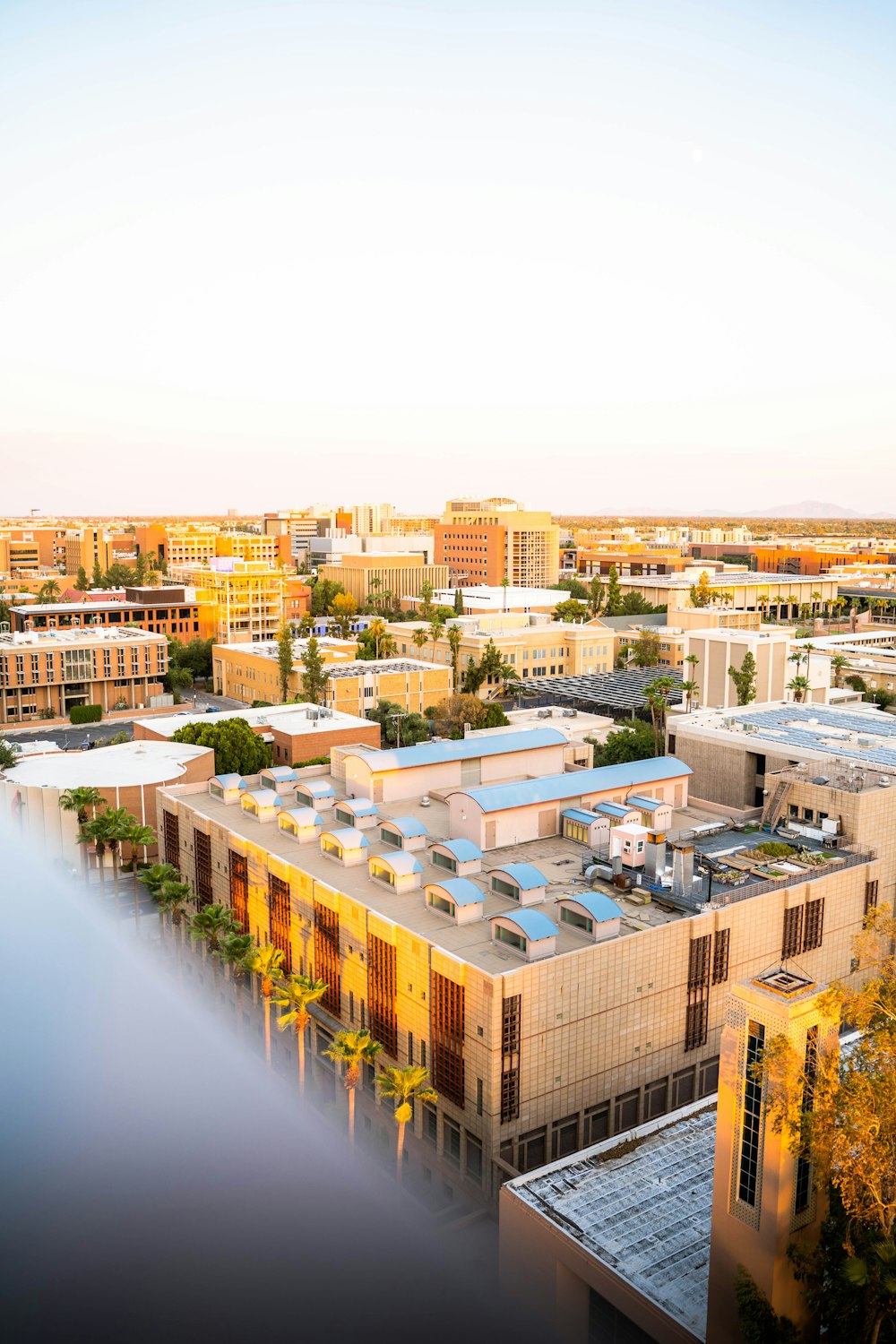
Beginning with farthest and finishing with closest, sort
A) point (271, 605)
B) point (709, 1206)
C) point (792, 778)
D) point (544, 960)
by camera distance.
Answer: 1. point (271, 605)
2. point (792, 778)
3. point (544, 960)
4. point (709, 1206)

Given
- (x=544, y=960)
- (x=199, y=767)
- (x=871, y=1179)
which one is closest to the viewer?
(x=871, y=1179)

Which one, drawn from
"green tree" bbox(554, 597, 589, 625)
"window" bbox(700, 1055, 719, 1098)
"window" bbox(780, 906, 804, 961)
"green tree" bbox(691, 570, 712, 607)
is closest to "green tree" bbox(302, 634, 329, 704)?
"window" bbox(780, 906, 804, 961)

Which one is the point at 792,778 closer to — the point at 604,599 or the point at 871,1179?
the point at 871,1179

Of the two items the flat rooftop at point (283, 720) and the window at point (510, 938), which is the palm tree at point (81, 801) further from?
the window at point (510, 938)

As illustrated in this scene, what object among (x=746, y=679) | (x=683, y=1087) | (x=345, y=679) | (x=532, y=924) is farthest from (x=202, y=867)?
(x=746, y=679)

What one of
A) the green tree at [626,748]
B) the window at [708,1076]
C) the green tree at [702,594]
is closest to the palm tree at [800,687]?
the green tree at [626,748]

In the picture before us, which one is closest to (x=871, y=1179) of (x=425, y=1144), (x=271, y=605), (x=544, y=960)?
(x=544, y=960)

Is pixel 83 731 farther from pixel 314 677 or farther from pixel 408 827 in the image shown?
pixel 408 827
